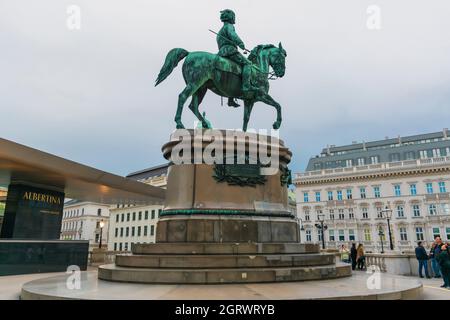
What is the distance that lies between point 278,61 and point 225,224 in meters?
6.31

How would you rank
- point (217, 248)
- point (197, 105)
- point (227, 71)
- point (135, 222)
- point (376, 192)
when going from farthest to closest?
point (135, 222)
point (376, 192)
point (197, 105)
point (227, 71)
point (217, 248)

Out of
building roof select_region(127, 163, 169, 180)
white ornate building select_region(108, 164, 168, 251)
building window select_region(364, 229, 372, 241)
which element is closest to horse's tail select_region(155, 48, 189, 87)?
white ornate building select_region(108, 164, 168, 251)

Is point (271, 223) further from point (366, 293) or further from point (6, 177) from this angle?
point (6, 177)

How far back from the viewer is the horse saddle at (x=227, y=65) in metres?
11.3

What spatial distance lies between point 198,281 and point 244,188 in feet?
11.5

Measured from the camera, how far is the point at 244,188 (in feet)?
33.1

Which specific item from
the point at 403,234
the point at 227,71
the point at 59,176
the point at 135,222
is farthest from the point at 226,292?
the point at 135,222

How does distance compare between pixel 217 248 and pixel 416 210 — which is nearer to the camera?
pixel 217 248

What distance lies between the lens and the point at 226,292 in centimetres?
634

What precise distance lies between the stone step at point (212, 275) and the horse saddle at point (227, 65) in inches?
265

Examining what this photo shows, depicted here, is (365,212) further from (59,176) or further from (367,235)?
(59,176)

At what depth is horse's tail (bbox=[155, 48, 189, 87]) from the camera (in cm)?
1101

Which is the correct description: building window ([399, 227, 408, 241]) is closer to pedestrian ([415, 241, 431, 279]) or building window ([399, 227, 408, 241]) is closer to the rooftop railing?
the rooftop railing

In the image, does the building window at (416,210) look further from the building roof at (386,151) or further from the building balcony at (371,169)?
the building roof at (386,151)
